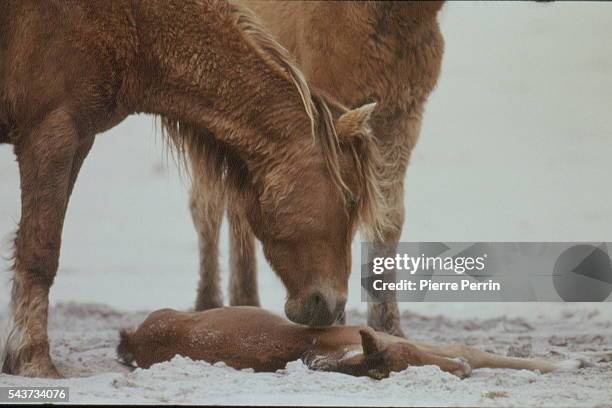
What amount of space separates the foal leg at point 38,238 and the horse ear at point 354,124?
0.91m

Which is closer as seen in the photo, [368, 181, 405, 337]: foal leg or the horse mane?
the horse mane

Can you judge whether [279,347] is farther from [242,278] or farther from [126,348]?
[242,278]

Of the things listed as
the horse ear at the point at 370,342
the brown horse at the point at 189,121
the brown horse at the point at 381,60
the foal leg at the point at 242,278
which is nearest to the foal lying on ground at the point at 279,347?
the horse ear at the point at 370,342

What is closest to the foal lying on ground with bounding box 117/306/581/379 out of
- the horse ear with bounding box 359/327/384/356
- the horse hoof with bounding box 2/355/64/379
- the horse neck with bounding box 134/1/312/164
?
the horse ear with bounding box 359/327/384/356

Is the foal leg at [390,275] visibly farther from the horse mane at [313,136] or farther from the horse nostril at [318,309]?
the horse nostril at [318,309]

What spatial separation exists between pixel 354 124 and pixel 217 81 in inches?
20.2

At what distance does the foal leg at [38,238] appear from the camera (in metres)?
4.12

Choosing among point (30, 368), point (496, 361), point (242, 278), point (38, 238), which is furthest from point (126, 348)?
point (242, 278)

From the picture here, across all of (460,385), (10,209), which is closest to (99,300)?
(10,209)

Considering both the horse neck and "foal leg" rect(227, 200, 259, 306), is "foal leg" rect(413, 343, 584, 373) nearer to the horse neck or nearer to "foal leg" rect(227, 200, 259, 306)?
the horse neck

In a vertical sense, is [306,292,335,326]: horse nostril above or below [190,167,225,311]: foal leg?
below

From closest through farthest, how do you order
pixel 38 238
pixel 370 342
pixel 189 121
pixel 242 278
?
pixel 370 342, pixel 38 238, pixel 189 121, pixel 242 278

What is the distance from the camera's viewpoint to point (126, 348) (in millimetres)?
4449

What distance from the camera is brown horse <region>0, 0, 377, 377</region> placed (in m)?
4.09
